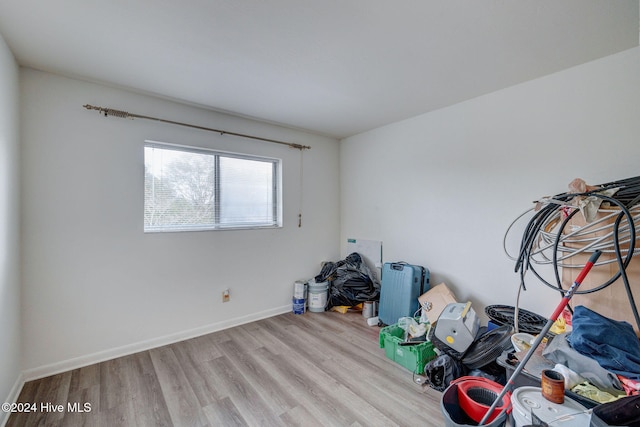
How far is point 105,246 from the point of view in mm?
2312

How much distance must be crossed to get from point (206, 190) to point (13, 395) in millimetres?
2053

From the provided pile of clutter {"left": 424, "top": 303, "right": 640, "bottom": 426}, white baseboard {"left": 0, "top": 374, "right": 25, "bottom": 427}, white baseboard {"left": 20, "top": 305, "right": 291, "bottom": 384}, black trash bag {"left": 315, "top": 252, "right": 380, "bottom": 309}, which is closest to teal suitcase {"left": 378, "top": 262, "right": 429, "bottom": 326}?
black trash bag {"left": 315, "top": 252, "right": 380, "bottom": 309}

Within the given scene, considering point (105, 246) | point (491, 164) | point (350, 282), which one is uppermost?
point (491, 164)

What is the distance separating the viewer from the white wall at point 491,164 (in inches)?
74.4

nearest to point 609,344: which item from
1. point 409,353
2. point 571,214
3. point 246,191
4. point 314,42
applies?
point 571,214

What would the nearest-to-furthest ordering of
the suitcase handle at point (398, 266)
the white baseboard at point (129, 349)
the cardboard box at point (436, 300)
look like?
1. the white baseboard at point (129, 349)
2. the cardboard box at point (436, 300)
3. the suitcase handle at point (398, 266)

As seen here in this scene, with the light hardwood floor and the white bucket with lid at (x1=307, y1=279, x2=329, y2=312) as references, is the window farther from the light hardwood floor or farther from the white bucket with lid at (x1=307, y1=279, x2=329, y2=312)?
the light hardwood floor

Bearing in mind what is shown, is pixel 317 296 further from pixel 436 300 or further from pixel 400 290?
pixel 436 300

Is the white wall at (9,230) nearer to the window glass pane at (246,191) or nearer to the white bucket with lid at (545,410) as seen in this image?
the window glass pane at (246,191)

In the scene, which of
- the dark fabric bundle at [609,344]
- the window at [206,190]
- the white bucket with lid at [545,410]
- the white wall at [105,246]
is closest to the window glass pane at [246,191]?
the window at [206,190]

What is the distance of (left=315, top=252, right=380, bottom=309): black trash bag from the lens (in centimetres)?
335

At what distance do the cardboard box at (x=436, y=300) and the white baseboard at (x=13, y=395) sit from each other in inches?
124

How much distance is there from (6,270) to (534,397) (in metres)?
3.13

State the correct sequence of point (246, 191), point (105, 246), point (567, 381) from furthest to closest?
point (246, 191) < point (105, 246) < point (567, 381)
